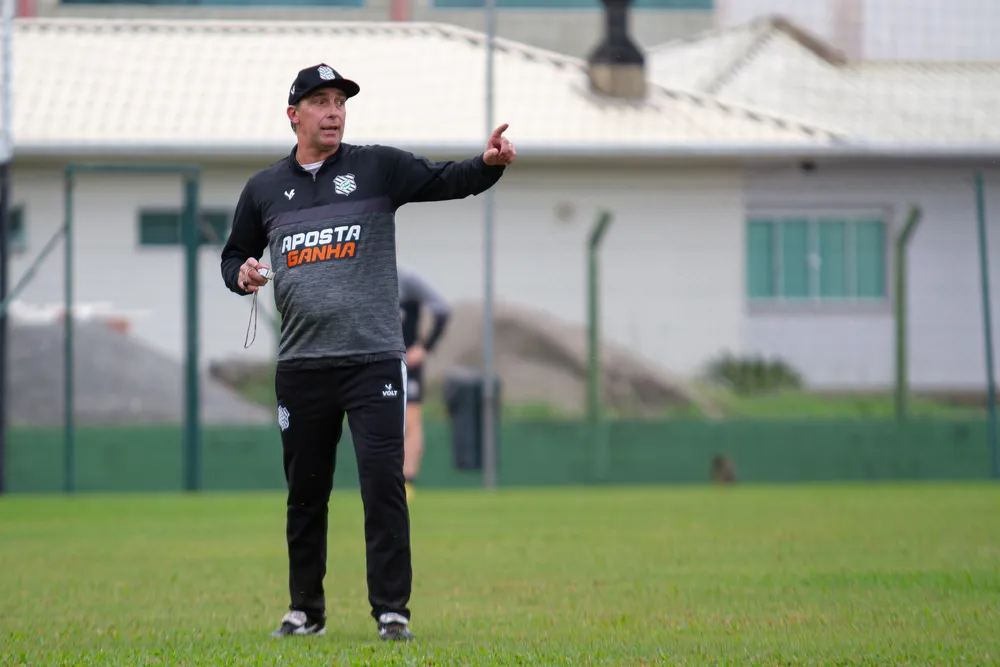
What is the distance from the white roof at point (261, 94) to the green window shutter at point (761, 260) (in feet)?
8.51

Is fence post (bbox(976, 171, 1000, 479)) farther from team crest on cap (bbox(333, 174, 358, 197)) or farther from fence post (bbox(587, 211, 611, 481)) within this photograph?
team crest on cap (bbox(333, 174, 358, 197))

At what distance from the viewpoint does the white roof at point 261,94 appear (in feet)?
68.9

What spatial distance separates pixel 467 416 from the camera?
53.8 ft

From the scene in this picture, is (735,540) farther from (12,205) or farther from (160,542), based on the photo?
(12,205)

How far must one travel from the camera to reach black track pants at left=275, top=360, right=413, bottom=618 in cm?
603

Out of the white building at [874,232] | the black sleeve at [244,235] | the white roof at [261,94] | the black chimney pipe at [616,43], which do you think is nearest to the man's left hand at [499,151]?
the black sleeve at [244,235]

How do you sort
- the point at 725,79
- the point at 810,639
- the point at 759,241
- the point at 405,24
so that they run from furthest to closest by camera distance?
the point at 725,79 → the point at 405,24 → the point at 759,241 → the point at 810,639

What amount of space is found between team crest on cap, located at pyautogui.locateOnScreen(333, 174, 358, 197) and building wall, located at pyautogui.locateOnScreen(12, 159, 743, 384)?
979 cm

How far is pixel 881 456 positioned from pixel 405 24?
7526 mm

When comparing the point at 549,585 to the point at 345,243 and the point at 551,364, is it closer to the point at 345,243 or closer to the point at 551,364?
the point at 345,243

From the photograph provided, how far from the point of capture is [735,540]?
1008cm

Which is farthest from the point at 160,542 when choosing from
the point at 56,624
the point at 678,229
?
the point at 678,229

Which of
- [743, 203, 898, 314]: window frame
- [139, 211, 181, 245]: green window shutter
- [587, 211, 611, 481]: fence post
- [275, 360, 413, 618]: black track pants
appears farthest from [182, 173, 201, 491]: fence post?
[275, 360, 413, 618]: black track pants

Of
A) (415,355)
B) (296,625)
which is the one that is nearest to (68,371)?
(415,355)
